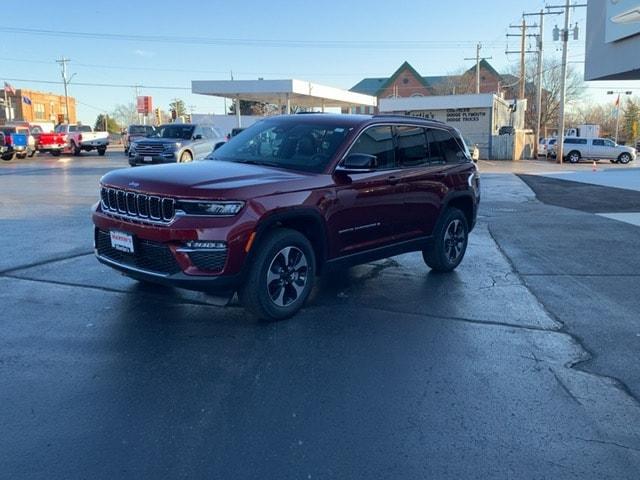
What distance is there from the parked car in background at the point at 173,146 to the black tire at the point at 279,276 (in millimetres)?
15843

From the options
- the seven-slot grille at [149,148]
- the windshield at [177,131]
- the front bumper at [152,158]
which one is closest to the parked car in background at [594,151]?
the windshield at [177,131]

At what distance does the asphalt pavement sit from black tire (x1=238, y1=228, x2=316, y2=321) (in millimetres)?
172

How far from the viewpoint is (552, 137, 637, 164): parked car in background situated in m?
43.1

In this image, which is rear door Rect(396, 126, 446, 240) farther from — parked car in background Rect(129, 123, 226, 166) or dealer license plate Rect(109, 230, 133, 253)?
parked car in background Rect(129, 123, 226, 166)

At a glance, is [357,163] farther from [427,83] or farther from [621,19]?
[427,83]

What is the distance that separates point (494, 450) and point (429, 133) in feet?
15.3

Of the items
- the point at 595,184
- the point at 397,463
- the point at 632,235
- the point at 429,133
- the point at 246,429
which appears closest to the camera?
the point at 397,463

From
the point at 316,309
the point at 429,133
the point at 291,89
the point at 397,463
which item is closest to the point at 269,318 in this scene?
the point at 316,309

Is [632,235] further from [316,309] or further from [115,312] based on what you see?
[115,312]

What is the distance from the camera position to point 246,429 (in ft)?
11.7

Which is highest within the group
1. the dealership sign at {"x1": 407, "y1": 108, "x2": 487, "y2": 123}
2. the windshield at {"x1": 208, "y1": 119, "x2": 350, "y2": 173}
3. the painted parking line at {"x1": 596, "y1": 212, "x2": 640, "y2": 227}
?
the dealership sign at {"x1": 407, "y1": 108, "x2": 487, "y2": 123}

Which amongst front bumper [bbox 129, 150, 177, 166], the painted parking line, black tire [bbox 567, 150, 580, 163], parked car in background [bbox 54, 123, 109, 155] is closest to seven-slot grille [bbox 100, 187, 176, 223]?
the painted parking line

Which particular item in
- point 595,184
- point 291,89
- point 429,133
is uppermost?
point 291,89

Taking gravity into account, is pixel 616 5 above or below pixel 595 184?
above
